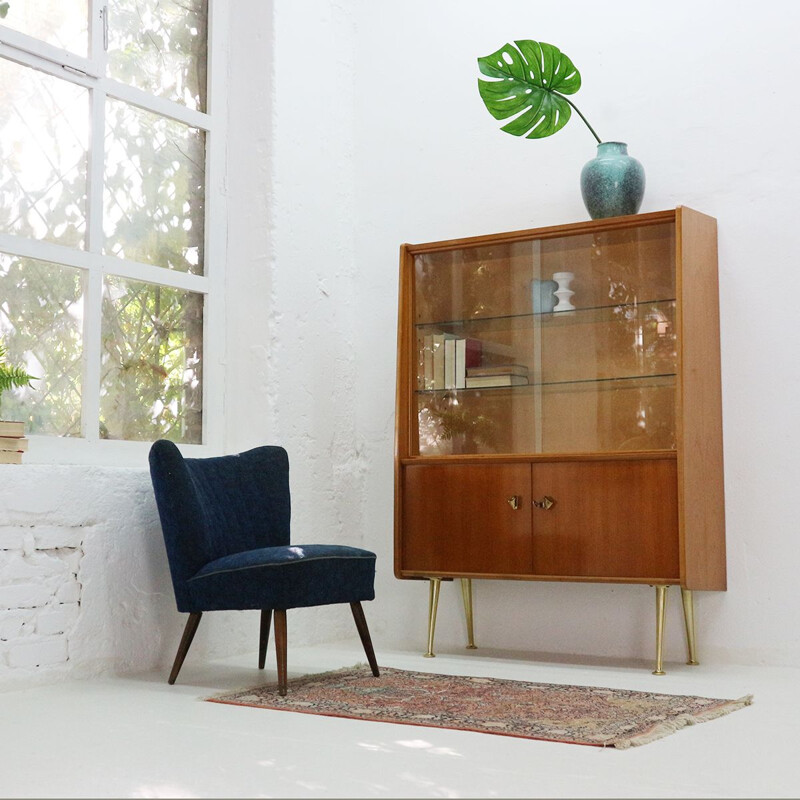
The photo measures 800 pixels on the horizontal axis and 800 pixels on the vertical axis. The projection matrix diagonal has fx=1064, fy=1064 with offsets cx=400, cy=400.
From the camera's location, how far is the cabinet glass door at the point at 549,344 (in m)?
3.80

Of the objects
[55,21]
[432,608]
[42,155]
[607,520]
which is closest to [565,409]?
[607,520]

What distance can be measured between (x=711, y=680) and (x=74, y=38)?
10.5 feet

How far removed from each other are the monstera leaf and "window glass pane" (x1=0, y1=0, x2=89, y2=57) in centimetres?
150

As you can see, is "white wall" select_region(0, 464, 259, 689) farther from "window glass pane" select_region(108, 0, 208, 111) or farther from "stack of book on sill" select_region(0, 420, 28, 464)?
"window glass pane" select_region(108, 0, 208, 111)

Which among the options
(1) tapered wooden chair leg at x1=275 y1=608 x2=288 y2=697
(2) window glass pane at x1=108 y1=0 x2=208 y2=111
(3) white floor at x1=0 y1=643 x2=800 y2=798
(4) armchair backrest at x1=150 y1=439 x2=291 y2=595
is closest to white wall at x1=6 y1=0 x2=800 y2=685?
(2) window glass pane at x1=108 y1=0 x2=208 y2=111

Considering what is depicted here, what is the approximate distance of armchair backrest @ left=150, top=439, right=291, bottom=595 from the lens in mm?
3398

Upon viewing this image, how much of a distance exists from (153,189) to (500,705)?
2.45m

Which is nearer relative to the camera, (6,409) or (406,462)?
(6,409)

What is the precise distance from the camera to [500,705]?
9.87 feet

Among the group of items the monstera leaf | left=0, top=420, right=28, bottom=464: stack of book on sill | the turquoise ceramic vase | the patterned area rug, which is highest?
the monstera leaf

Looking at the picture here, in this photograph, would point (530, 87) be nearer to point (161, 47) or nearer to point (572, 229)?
point (572, 229)

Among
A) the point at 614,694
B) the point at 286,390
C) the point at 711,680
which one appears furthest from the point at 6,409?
the point at 711,680

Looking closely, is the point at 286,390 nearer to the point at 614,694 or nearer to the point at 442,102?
the point at 442,102

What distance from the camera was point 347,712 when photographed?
9.52ft
